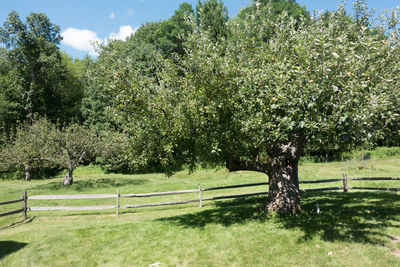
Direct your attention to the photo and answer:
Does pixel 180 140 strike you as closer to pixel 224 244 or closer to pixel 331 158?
pixel 224 244

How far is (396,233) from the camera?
9.84 metres

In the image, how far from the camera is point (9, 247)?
11.5 metres

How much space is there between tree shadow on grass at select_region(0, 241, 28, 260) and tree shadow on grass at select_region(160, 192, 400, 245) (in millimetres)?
6315

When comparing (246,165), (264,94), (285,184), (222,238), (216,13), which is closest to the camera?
(264,94)

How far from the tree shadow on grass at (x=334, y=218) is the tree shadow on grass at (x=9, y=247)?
6315 millimetres

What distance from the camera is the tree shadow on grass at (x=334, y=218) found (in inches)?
400

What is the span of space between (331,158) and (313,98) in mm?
37137

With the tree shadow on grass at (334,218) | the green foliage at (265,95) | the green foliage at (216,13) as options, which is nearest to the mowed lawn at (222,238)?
the tree shadow on grass at (334,218)

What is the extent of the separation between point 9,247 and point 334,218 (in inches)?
526

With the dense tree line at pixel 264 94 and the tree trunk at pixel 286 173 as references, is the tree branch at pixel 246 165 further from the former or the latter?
the tree trunk at pixel 286 173

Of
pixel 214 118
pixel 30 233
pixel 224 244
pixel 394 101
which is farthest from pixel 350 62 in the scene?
pixel 30 233

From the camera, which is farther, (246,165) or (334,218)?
(246,165)

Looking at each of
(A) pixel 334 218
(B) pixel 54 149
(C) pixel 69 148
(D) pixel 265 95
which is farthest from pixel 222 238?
(B) pixel 54 149

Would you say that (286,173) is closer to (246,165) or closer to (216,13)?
(246,165)
